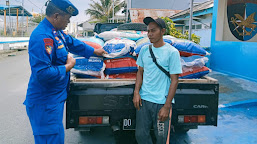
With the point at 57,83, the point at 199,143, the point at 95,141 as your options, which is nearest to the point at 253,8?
the point at 199,143

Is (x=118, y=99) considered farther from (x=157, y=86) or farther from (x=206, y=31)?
(x=206, y=31)

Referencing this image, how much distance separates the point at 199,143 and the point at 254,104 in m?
2.74

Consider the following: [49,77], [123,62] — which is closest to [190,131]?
[123,62]

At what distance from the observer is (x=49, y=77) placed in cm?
217

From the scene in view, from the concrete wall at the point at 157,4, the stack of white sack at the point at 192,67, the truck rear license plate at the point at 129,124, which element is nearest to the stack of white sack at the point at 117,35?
the stack of white sack at the point at 192,67

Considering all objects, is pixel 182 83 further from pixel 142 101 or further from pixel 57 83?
pixel 57 83

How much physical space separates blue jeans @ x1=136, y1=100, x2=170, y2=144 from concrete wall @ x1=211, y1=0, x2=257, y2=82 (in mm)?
6684

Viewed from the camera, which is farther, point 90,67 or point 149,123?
point 90,67

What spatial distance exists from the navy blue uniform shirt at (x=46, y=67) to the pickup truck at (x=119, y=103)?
418 millimetres

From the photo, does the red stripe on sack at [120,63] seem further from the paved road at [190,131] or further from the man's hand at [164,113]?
the paved road at [190,131]

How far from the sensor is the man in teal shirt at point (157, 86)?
261cm

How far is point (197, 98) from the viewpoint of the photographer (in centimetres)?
306

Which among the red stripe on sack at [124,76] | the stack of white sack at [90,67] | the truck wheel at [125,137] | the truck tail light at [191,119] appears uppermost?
the stack of white sack at [90,67]

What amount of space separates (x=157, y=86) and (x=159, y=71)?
0.16 meters
